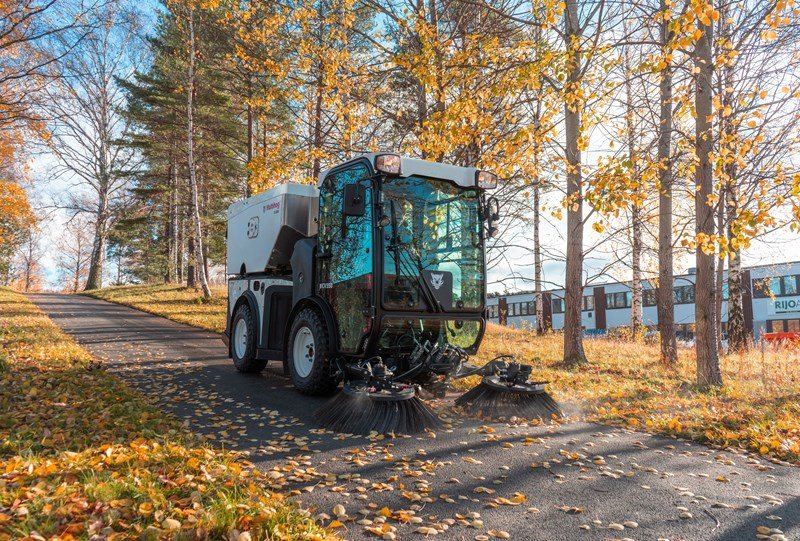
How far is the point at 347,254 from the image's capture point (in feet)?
19.6

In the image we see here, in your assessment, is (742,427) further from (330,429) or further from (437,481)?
(330,429)

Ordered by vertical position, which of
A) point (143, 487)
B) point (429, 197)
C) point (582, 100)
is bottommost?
point (143, 487)

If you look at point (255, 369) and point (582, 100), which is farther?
point (255, 369)

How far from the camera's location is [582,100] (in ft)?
22.4

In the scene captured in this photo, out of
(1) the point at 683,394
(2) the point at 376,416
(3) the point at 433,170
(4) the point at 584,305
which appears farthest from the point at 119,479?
(4) the point at 584,305

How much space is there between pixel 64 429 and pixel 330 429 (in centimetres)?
229

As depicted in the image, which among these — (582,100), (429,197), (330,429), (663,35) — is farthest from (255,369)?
(663,35)

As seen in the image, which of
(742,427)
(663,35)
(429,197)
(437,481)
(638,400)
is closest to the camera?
(437,481)

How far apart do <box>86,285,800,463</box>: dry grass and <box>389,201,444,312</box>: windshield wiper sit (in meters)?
2.23

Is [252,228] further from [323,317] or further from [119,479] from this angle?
[119,479]

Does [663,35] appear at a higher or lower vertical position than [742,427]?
higher

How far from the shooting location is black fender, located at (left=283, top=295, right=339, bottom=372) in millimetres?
6012

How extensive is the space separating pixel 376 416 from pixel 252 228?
4.55 meters

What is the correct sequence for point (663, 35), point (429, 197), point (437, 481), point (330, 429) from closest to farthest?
point (437, 481) < point (330, 429) < point (429, 197) < point (663, 35)
